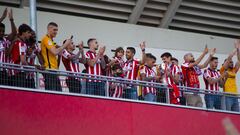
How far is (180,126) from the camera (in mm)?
9680

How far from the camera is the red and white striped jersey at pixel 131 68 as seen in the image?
946 centimetres

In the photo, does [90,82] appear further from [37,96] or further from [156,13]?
[156,13]

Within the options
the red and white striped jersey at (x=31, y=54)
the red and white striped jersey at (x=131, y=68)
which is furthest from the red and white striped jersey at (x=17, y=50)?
the red and white striped jersey at (x=131, y=68)

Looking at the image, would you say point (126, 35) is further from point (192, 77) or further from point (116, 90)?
point (116, 90)

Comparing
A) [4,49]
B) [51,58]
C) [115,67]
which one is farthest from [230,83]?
[4,49]

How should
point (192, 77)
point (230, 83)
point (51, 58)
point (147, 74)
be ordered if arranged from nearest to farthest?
point (51, 58) → point (147, 74) → point (192, 77) → point (230, 83)

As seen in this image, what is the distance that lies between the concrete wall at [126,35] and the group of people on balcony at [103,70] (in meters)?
2.67

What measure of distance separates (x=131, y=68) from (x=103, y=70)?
65 centimetres

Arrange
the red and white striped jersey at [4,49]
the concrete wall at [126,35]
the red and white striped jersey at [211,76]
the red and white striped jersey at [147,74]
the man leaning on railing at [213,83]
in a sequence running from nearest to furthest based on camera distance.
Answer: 1. the red and white striped jersey at [4,49]
2. the red and white striped jersey at [147,74]
3. the man leaning on railing at [213,83]
4. the red and white striped jersey at [211,76]
5. the concrete wall at [126,35]

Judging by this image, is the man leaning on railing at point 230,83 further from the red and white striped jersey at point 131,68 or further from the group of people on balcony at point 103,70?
the red and white striped jersey at point 131,68

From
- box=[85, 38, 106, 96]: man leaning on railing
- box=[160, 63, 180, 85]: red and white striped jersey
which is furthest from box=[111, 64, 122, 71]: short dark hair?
box=[160, 63, 180, 85]: red and white striped jersey

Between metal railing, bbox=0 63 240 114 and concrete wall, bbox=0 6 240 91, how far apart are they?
2867 millimetres

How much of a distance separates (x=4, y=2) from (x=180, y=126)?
499 cm

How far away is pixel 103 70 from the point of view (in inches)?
358
